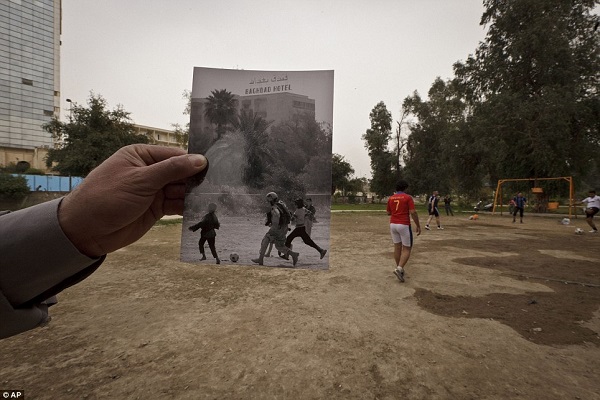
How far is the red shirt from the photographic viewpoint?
5.70m

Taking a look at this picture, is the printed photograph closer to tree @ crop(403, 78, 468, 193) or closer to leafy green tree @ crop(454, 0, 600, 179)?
leafy green tree @ crop(454, 0, 600, 179)

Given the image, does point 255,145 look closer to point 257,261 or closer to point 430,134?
point 257,261

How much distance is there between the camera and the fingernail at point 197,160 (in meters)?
1.71

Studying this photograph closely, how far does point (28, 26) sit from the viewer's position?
45875 mm

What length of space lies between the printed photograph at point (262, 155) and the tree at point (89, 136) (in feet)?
84.3

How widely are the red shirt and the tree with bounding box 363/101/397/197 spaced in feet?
110

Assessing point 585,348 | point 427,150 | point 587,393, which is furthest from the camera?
point 427,150

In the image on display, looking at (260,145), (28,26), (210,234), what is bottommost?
(210,234)

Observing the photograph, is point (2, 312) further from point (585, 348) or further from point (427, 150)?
point (427, 150)

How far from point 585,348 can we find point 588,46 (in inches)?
1258

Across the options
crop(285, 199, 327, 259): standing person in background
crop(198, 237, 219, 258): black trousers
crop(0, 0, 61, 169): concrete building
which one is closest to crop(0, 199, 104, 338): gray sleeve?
crop(198, 237, 219, 258): black trousers

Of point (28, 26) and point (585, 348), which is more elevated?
point (28, 26)

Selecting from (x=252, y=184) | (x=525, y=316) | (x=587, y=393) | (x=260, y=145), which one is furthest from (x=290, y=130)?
(x=525, y=316)

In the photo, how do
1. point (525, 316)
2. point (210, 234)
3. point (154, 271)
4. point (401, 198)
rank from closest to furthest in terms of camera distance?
point (210, 234) < point (525, 316) < point (401, 198) < point (154, 271)
